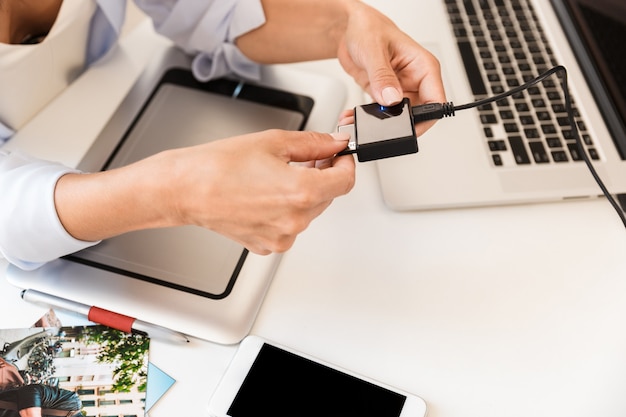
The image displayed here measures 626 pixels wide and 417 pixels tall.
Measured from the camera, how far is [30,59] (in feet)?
2.04

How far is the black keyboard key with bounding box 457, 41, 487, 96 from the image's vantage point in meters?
0.71

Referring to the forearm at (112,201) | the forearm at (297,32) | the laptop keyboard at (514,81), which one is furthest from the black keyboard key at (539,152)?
the forearm at (112,201)

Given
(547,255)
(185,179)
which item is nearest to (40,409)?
(185,179)

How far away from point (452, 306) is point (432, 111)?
0.64 ft

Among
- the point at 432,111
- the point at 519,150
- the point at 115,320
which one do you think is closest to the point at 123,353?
the point at 115,320

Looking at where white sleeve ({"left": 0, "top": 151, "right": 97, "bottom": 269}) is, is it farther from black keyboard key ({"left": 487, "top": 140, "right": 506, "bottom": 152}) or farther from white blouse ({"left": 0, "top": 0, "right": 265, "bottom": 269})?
black keyboard key ({"left": 487, "top": 140, "right": 506, "bottom": 152})

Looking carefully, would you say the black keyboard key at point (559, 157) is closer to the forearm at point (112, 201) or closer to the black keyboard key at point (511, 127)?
the black keyboard key at point (511, 127)

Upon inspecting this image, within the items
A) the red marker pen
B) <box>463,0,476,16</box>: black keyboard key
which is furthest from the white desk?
<box>463,0,476,16</box>: black keyboard key

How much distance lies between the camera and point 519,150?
0.65m

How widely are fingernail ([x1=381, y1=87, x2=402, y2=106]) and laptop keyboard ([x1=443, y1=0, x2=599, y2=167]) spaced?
184mm

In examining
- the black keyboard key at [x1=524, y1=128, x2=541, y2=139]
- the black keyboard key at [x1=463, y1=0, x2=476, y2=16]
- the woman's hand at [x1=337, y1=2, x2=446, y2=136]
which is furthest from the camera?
the black keyboard key at [x1=463, y1=0, x2=476, y2=16]

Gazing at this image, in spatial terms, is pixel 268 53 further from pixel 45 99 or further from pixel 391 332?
pixel 391 332

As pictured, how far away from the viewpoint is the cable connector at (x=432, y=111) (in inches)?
19.9

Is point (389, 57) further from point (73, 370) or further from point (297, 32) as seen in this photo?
point (73, 370)
